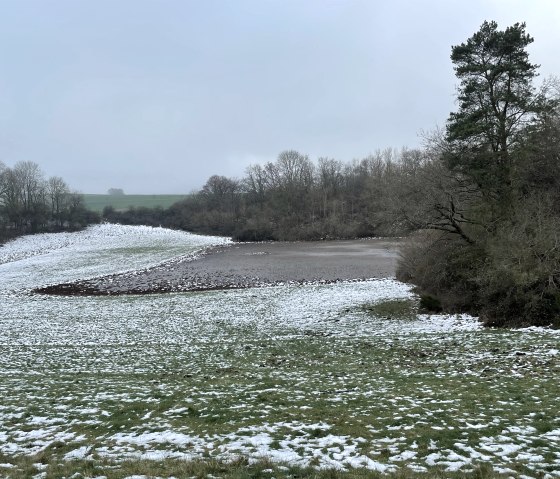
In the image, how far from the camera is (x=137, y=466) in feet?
19.4

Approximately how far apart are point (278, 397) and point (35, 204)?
4065 inches

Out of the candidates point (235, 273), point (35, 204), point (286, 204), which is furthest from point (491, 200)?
point (35, 204)

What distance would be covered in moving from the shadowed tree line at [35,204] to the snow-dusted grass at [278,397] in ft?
265

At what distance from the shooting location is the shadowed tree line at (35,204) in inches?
3487

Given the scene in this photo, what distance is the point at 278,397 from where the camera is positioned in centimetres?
926

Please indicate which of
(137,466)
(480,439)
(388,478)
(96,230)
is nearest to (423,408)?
(480,439)

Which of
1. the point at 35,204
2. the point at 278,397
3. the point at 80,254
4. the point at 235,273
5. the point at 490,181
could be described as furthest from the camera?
the point at 35,204

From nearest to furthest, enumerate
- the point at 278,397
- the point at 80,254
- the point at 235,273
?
the point at 278,397 → the point at 235,273 → the point at 80,254

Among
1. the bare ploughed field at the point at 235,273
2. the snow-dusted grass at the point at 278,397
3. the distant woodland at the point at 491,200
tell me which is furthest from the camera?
the bare ploughed field at the point at 235,273

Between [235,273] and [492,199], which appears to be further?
[235,273]

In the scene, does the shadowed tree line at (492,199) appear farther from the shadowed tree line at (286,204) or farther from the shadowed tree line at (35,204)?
the shadowed tree line at (35,204)

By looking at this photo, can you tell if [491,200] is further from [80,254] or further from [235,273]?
[80,254]

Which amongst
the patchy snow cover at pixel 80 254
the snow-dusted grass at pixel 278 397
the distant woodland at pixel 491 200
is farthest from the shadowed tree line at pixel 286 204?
the snow-dusted grass at pixel 278 397

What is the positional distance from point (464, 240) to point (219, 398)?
18110 millimetres
